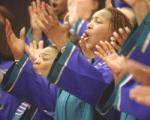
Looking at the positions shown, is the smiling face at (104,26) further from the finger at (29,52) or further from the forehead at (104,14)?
the finger at (29,52)

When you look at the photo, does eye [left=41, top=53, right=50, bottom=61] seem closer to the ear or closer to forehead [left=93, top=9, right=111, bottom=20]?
forehead [left=93, top=9, right=111, bottom=20]

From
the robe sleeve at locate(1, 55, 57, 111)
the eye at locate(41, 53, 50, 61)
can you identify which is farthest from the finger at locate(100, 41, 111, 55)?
the robe sleeve at locate(1, 55, 57, 111)

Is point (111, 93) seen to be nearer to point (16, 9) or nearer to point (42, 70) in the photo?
point (42, 70)

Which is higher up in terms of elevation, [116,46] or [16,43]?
[116,46]

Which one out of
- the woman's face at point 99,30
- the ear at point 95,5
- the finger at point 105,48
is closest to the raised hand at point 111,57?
the finger at point 105,48

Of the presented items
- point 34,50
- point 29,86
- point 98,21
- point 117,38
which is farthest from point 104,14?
point 29,86

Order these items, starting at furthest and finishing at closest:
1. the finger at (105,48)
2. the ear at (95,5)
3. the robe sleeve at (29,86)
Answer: the ear at (95,5) < the robe sleeve at (29,86) < the finger at (105,48)

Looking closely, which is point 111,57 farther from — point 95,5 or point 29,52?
point 95,5

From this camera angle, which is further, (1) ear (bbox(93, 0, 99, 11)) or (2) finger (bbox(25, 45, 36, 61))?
(1) ear (bbox(93, 0, 99, 11))

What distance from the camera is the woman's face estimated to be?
1.75 metres

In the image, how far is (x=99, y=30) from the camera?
5.75ft

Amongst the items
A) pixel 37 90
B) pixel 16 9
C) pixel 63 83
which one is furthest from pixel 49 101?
pixel 16 9

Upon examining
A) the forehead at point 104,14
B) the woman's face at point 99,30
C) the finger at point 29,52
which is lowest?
the finger at point 29,52

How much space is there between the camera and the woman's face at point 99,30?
5.74 feet
